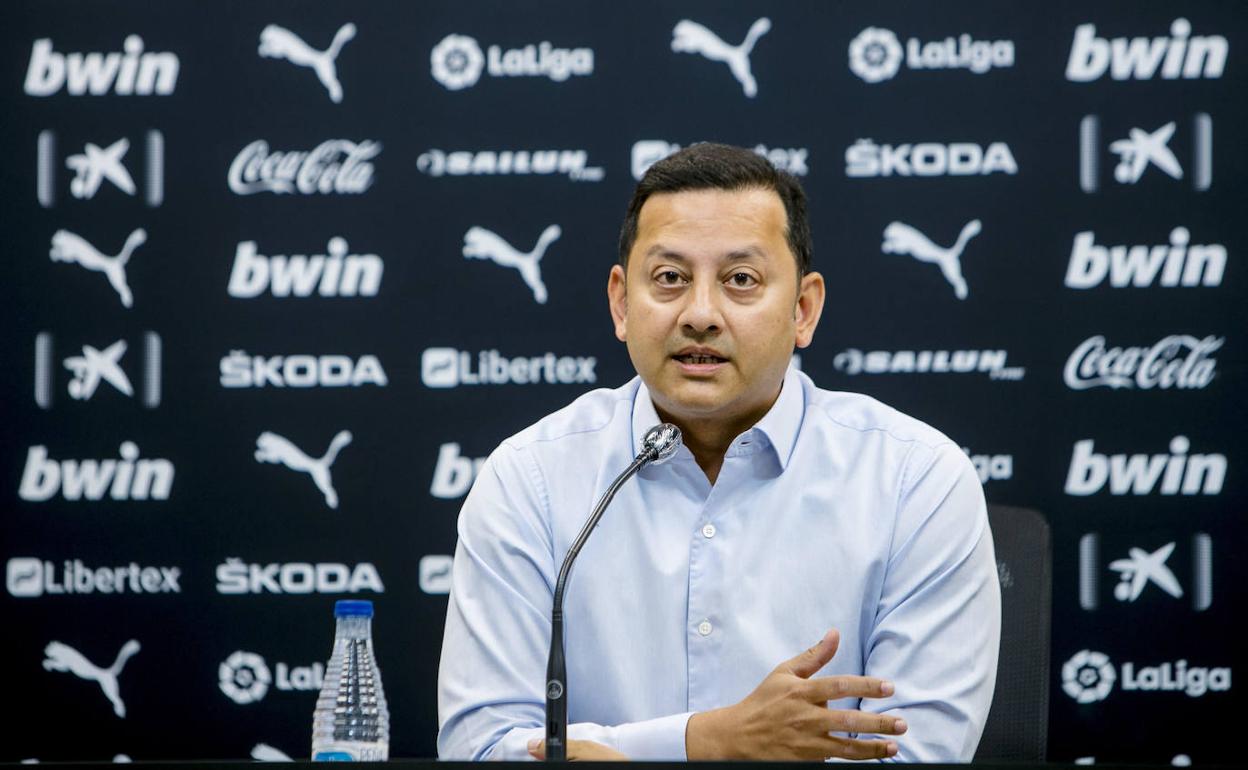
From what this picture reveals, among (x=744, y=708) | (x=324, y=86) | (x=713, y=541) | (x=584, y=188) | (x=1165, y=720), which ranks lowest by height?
(x=1165, y=720)

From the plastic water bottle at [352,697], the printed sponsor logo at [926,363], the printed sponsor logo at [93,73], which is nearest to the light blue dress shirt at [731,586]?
the plastic water bottle at [352,697]

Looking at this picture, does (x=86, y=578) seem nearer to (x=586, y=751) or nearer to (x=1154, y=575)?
(x=586, y=751)

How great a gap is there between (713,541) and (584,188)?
79.6 inches

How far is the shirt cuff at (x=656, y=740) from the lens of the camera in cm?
178

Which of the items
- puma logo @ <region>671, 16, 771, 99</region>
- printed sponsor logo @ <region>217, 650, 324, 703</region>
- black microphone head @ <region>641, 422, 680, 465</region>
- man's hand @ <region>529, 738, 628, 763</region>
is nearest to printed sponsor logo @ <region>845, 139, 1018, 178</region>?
puma logo @ <region>671, 16, 771, 99</region>

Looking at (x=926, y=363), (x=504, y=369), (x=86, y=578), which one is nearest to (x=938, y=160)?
(x=926, y=363)

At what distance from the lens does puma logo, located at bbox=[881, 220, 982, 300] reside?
3738 millimetres

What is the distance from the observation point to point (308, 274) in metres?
3.84

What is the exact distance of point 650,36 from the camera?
12.6 feet

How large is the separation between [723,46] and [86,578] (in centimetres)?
240

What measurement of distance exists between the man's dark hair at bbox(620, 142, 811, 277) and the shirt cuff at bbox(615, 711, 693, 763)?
74 cm

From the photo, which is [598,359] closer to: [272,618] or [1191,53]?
[272,618]

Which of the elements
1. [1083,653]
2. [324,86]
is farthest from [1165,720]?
[324,86]

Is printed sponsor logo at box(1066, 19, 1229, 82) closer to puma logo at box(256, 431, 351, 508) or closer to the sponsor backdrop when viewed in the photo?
the sponsor backdrop
